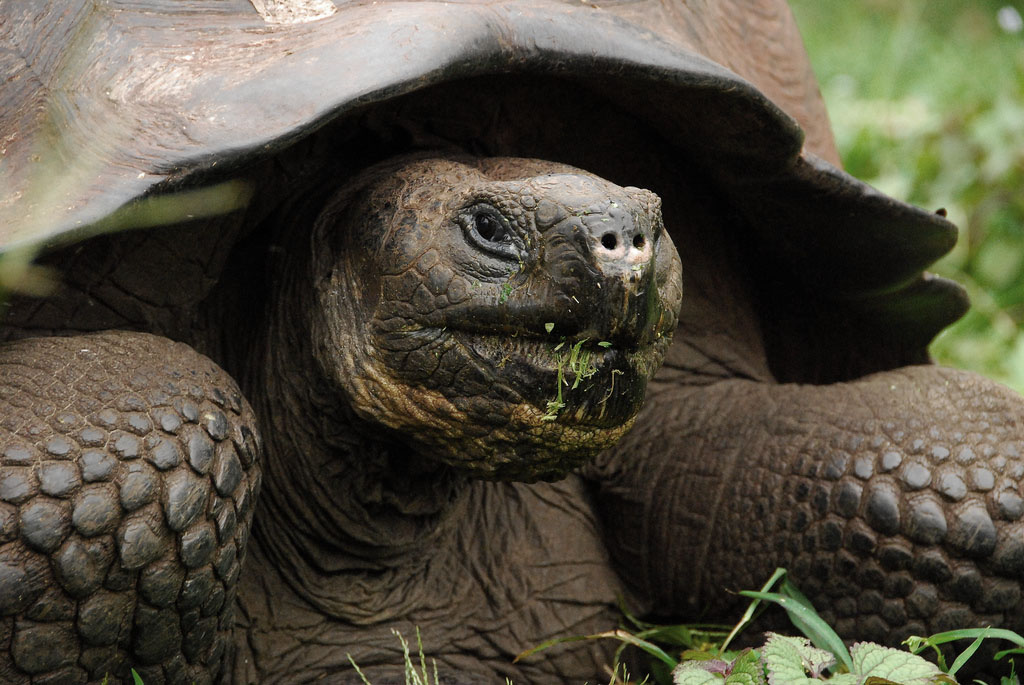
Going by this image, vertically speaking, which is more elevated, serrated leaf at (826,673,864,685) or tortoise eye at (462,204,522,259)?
tortoise eye at (462,204,522,259)

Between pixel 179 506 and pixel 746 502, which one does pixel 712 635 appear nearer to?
pixel 746 502

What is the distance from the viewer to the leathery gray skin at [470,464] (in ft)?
5.97

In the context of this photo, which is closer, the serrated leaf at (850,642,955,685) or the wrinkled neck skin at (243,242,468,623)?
the serrated leaf at (850,642,955,685)

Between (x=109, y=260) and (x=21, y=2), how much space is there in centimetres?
48

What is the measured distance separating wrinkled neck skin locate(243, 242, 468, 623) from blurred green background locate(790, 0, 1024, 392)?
234 cm

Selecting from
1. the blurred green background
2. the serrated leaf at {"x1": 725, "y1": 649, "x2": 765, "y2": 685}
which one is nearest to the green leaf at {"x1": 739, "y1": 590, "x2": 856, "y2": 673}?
the serrated leaf at {"x1": 725, "y1": 649, "x2": 765, "y2": 685}

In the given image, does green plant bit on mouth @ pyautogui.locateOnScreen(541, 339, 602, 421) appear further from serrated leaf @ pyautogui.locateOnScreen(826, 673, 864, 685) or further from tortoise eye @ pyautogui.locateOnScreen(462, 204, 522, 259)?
serrated leaf @ pyautogui.locateOnScreen(826, 673, 864, 685)

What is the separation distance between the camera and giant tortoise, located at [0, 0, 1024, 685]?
1.84m

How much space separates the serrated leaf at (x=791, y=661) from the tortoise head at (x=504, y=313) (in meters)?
0.43

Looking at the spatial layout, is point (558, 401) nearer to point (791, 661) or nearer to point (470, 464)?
point (470, 464)

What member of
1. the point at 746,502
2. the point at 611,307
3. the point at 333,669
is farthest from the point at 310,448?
the point at 746,502

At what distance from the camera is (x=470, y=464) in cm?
209

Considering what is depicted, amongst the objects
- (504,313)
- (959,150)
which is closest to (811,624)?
(504,313)

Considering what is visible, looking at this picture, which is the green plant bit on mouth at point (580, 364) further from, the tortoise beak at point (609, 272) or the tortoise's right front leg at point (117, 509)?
the tortoise's right front leg at point (117, 509)
